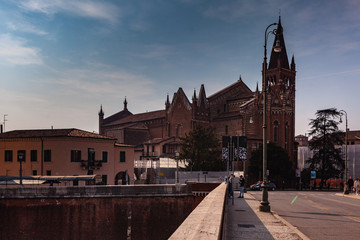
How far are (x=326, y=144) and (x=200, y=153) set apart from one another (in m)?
21.6

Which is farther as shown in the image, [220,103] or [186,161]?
[220,103]

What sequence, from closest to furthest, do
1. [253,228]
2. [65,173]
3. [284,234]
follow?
1. [284,234]
2. [253,228]
3. [65,173]

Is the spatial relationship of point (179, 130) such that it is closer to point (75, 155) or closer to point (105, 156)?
point (105, 156)

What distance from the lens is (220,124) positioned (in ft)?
266

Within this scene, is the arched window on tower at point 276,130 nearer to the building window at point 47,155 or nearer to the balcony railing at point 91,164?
the balcony railing at point 91,164

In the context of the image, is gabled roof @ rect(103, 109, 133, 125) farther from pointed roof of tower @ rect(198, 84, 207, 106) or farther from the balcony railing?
the balcony railing

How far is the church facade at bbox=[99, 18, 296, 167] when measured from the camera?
74.6m

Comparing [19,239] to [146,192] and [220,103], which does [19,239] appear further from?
[220,103]

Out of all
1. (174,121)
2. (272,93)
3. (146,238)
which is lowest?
(146,238)

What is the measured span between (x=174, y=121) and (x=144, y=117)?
1434 centimetres

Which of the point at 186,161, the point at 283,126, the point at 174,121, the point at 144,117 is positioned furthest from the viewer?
the point at 144,117

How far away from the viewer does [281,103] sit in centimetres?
7581

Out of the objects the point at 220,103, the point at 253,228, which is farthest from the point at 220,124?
the point at 253,228

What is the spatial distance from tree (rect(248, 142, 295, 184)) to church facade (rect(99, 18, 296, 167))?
4200 millimetres
